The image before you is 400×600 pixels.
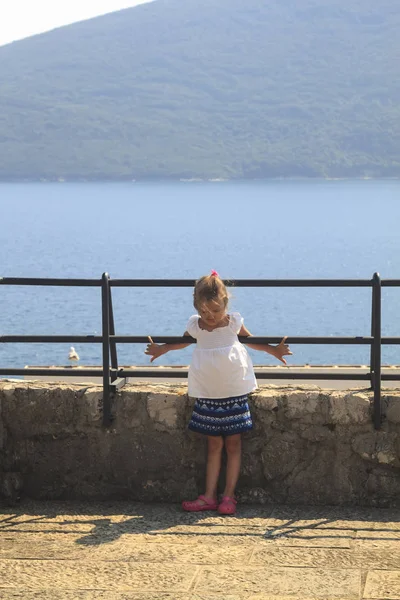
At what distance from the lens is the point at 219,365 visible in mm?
5348

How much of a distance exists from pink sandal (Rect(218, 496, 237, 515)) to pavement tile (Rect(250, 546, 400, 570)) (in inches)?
23.5

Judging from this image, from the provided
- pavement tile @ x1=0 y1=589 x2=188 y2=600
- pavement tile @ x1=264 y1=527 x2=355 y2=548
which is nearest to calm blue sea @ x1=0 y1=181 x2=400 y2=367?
pavement tile @ x1=264 y1=527 x2=355 y2=548

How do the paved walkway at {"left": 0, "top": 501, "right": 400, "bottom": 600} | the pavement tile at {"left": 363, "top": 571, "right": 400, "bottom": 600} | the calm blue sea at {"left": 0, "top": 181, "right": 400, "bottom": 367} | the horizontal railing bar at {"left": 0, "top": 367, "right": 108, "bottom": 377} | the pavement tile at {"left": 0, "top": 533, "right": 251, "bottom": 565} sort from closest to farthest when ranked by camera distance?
the pavement tile at {"left": 363, "top": 571, "right": 400, "bottom": 600} < the paved walkway at {"left": 0, "top": 501, "right": 400, "bottom": 600} < the pavement tile at {"left": 0, "top": 533, "right": 251, "bottom": 565} < the horizontal railing bar at {"left": 0, "top": 367, "right": 108, "bottom": 377} < the calm blue sea at {"left": 0, "top": 181, "right": 400, "bottom": 367}

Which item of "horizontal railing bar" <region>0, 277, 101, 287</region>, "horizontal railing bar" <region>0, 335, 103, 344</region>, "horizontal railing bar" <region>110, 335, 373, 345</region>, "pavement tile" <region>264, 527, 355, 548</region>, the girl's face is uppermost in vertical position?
"horizontal railing bar" <region>0, 277, 101, 287</region>

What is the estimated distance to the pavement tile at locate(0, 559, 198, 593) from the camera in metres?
4.26

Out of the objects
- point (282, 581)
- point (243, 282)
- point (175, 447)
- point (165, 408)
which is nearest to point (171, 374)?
point (165, 408)

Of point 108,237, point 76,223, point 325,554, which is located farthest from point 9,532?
point 76,223

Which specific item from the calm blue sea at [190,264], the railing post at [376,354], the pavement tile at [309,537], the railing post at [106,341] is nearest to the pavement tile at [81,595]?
the pavement tile at [309,537]

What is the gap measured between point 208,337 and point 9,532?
4.70ft

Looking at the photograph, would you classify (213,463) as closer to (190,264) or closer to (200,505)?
(200,505)

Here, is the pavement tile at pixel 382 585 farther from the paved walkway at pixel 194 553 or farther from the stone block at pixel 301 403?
the stone block at pixel 301 403

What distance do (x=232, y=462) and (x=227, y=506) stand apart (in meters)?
0.25

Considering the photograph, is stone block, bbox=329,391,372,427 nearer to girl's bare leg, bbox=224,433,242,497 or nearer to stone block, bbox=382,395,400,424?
stone block, bbox=382,395,400,424

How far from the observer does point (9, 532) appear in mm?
5141
